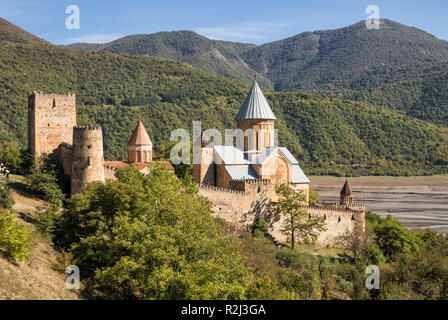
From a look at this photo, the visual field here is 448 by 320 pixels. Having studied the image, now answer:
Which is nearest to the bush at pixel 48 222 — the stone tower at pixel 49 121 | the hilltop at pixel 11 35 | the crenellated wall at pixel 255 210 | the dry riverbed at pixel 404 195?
the stone tower at pixel 49 121

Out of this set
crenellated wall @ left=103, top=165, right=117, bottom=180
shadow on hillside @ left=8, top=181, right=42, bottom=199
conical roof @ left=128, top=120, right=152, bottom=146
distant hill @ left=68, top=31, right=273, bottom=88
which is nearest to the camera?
shadow on hillside @ left=8, top=181, right=42, bottom=199

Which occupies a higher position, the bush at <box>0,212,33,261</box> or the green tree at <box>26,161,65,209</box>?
the green tree at <box>26,161,65,209</box>

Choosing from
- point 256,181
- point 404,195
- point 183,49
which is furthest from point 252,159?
point 183,49

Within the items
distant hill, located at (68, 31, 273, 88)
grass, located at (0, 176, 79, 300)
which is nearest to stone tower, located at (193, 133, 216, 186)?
grass, located at (0, 176, 79, 300)

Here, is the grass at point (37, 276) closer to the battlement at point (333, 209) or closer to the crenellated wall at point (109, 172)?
the crenellated wall at point (109, 172)

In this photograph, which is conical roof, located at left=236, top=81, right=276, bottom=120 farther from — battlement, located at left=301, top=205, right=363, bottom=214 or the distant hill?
the distant hill

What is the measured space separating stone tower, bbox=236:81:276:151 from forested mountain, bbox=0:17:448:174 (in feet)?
72.0

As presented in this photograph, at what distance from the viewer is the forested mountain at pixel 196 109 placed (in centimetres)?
5638

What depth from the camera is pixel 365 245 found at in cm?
2573

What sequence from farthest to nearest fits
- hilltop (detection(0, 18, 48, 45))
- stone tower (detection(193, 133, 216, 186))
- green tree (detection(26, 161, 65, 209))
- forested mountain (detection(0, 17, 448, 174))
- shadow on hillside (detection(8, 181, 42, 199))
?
hilltop (detection(0, 18, 48, 45)) → forested mountain (detection(0, 17, 448, 174)) → stone tower (detection(193, 133, 216, 186)) → shadow on hillside (detection(8, 181, 42, 199)) → green tree (detection(26, 161, 65, 209))

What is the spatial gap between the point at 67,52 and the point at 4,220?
60496mm

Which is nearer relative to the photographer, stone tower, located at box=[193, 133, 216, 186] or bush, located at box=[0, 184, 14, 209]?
bush, located at box=[0, 184, 14, 209]

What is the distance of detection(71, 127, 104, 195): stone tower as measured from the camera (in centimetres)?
2128
